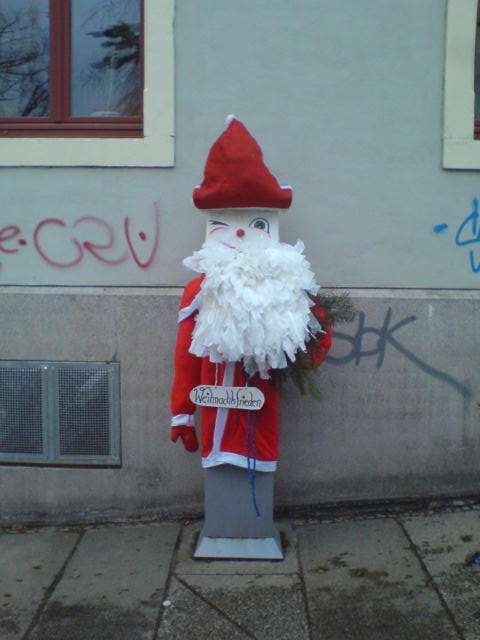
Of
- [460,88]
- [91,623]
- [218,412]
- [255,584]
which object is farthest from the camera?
[460,88]

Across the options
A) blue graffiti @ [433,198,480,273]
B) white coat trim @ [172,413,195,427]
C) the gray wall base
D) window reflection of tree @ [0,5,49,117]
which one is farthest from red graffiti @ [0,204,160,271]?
blue graffiti @ [433,198,480,273]

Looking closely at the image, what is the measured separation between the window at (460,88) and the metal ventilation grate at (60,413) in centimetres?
249

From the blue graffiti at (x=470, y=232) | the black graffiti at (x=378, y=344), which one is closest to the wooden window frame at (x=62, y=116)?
the black graffiti at (x=378, y=344)

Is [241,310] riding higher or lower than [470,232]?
lower

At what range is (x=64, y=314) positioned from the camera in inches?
174

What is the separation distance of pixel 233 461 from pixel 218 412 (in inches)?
10.8

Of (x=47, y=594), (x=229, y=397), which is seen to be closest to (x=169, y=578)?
(x=47, y=594)

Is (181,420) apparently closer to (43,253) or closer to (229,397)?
(229,397)

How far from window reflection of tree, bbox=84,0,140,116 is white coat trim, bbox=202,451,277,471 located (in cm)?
216

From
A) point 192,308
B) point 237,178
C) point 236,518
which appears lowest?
point 236,518

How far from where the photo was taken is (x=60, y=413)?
449cm

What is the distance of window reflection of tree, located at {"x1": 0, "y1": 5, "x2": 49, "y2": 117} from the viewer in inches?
178

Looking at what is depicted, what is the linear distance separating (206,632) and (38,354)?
200 centimetres

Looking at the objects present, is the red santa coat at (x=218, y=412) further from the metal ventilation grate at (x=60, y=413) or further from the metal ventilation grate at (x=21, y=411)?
the metal ventilation grate at (x=21, y=411)
